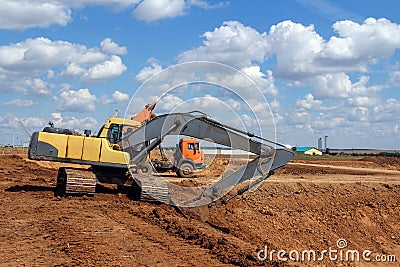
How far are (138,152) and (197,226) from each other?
423cm

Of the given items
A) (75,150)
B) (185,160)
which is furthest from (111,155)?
(185,160)

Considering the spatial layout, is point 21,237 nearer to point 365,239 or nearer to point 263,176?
point 263,176

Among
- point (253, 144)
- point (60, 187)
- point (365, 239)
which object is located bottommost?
point (365, 239)

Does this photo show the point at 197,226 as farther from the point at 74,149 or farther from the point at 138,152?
the point at 74,149

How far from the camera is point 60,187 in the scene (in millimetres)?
15492

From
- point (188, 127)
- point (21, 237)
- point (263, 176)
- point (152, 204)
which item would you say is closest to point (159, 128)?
point (188, 127)

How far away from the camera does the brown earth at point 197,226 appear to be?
8.62 meters

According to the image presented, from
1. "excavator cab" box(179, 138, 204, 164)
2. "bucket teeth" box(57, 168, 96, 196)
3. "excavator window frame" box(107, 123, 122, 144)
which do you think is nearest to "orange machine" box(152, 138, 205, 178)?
"excavator cab" box(179, 138, 204, 164)

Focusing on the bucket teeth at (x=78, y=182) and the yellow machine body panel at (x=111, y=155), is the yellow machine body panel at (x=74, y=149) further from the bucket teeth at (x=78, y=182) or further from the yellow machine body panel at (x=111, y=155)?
the yellow machine body panel at (x=111, y=155)

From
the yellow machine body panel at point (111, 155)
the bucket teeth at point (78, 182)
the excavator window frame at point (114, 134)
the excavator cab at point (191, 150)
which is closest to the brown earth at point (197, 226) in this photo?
the bucket teeth at point (78, 182)

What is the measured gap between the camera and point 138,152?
1535 cm

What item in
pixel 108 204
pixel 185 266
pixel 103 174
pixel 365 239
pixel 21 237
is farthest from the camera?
pixel 365 239

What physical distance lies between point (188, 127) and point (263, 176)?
2526mm

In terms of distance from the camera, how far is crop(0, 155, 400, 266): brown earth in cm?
862
